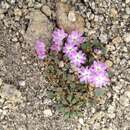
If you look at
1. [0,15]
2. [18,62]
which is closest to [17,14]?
Result: [0,15]

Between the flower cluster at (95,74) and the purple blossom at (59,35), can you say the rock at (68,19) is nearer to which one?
the purple blossom at (59,35)

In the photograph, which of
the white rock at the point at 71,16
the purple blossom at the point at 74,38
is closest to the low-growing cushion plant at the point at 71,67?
the purple blossom at the point at 74,38

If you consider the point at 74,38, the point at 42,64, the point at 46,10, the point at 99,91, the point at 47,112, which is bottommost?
the point at 47,112

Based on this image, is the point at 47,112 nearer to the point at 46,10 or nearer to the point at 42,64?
the point at 42,64

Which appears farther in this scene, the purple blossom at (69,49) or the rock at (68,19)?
the rock at (68,19)

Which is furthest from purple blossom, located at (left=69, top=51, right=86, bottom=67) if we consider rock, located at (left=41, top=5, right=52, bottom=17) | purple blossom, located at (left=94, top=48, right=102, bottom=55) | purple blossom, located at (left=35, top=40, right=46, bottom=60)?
rock, located at (left=41, top=5, right=52, bottom=17)

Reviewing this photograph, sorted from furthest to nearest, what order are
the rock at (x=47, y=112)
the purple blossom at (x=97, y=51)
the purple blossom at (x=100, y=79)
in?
the rock at (x=47, y=112), the purple blossom at (x=97, y=51), the purple blossom at (x=100, y=79)

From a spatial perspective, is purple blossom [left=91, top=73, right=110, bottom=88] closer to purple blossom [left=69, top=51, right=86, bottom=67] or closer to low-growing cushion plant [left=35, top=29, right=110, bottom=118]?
low-growing cushion plant [left=35, top=29, right=110, bottom=118]

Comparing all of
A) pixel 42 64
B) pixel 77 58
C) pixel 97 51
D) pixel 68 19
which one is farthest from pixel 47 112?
pixel 68 19
